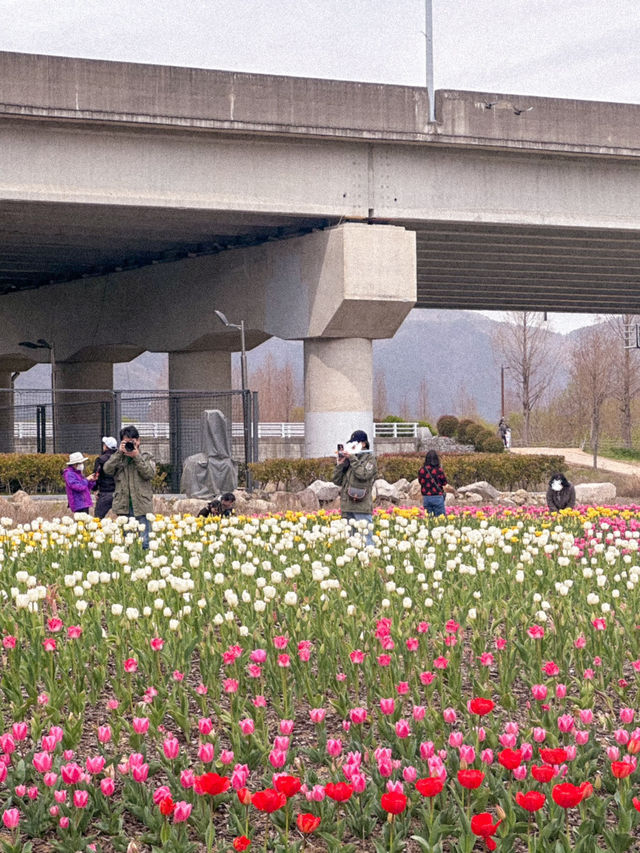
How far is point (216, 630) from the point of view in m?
8.05

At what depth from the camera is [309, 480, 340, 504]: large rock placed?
23.9 meters

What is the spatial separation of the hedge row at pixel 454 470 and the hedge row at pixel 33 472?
14.1 feet

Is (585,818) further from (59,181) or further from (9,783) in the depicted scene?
(59,181)

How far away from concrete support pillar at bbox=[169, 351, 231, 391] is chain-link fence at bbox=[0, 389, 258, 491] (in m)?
0.37

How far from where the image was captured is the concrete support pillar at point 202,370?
3356 cm

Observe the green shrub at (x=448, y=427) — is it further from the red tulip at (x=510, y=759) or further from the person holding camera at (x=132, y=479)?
the red tulip at (x=510, y=759)

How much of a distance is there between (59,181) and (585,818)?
21.6 meters

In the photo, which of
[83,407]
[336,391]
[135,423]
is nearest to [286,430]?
[135,423]

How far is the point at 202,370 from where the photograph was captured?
33.7 metres

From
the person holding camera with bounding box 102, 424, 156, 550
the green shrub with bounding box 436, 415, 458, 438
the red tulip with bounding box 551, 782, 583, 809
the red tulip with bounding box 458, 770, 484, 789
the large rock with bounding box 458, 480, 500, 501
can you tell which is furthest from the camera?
the green shrub with bounding box 436, 415, 458, 438

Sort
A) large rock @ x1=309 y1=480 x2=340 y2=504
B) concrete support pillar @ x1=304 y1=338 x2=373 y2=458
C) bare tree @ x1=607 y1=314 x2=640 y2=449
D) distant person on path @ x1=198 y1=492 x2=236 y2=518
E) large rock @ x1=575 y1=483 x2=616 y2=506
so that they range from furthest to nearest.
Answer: bare tree @ x1=607 y1=314 x2=640 y2=449, concrete support pillar @ x1=304 y1=338 x2=373 y2=458, large rock @ x1=575 y1=483 x2=616 y2=506, large rock @ x1=309 y1=480 x2=340 y2=504, distant person on path @ x1=198 y1=492 x2=236 y2=518

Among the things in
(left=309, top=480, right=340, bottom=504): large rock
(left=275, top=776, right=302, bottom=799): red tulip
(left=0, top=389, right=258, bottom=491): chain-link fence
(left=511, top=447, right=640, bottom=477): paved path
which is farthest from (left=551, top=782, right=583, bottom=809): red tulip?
(left=511, top=447, right=640, bottom=477): paved path

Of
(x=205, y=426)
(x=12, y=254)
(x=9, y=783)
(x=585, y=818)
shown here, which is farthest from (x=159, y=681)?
(x=12, y=254)

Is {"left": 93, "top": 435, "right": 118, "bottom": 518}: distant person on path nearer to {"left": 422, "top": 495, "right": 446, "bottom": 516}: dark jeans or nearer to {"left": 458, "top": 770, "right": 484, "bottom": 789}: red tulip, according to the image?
{"left": 422, "top": 495, "right": 446, "bottom": 516}: dark jeans
